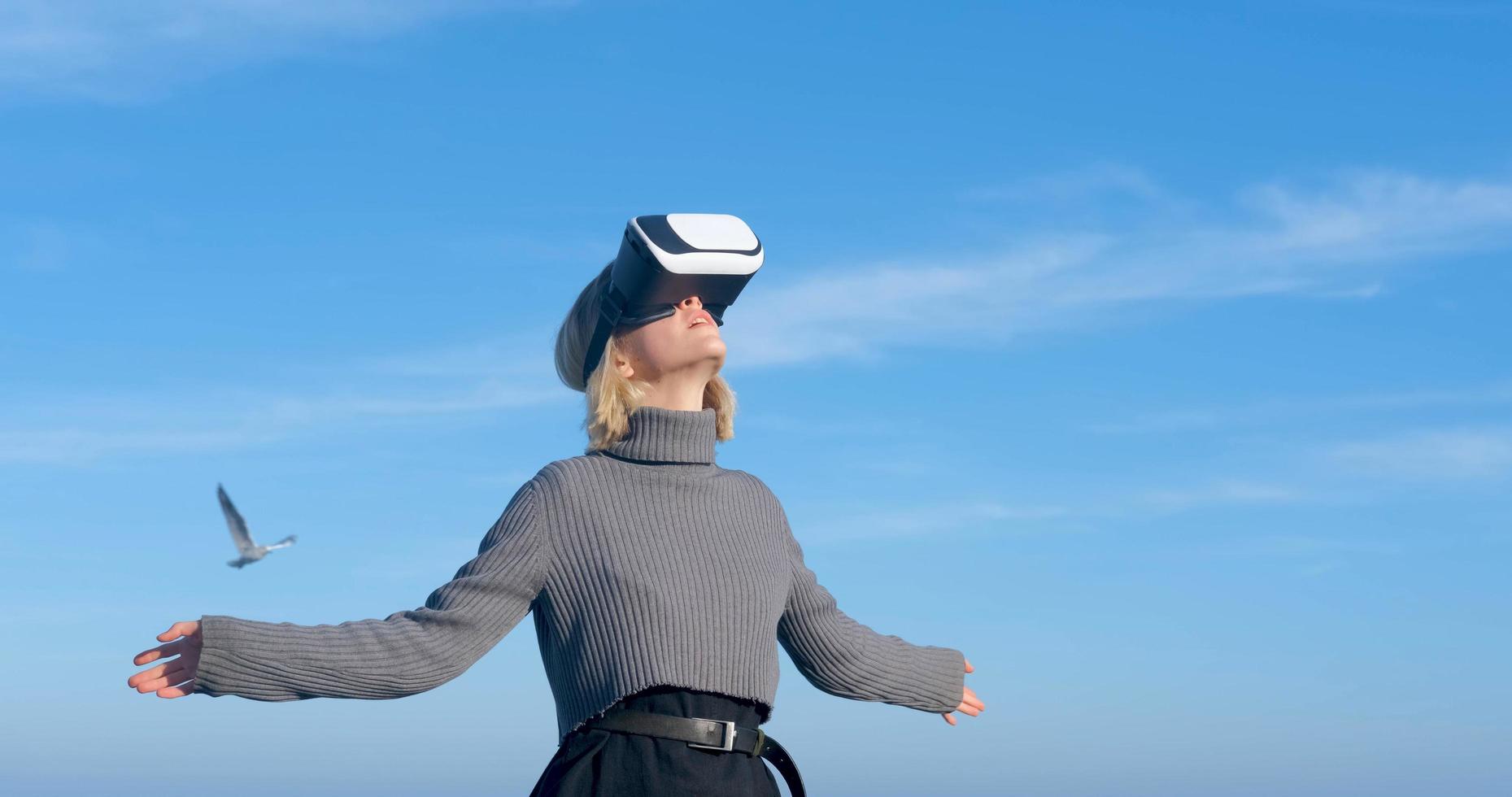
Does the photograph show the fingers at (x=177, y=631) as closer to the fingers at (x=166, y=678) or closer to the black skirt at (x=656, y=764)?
the fingers at (x=166, y=678)

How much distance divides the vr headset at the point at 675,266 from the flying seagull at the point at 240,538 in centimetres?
181

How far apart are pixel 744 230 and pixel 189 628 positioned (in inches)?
83.0

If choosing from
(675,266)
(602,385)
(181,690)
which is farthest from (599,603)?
(181,690)

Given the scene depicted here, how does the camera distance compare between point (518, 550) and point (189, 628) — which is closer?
point (189, 628)

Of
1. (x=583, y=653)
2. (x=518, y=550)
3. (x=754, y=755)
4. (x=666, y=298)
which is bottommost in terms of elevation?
(x=754, y=755)

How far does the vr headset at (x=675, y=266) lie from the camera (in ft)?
16.8

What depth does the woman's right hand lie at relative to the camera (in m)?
4.49

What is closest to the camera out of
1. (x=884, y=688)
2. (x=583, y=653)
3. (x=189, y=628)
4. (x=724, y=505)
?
(x=189, y=628)

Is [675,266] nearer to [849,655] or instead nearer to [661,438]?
[661,438]

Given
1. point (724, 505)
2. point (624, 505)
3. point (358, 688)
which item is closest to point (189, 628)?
point (358, 688)

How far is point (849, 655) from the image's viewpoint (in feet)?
17.9

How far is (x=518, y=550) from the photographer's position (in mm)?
4887

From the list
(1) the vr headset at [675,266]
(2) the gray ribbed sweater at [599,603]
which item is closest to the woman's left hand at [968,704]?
(2) the gray ribbed sweater at [599,603]

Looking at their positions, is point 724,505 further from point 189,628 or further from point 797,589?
point 189,628
